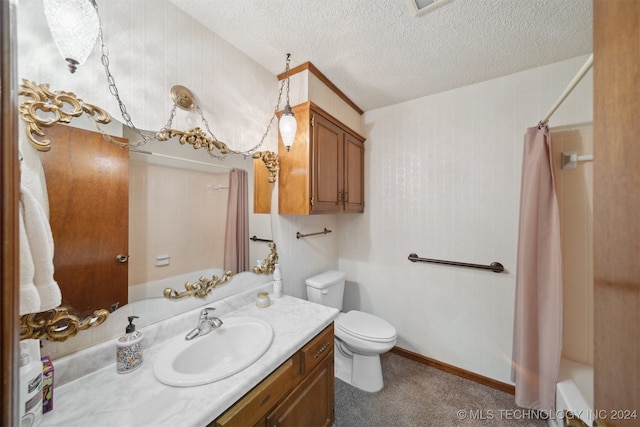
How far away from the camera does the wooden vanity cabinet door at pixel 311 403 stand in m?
0.96

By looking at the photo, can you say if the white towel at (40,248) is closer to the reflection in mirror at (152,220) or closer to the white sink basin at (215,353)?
the reflection in mirror at (152,220)

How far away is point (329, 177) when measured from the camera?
1742mm

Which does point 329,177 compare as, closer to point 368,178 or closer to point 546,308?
point 368,178

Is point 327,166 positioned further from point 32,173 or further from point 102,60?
point 32,173

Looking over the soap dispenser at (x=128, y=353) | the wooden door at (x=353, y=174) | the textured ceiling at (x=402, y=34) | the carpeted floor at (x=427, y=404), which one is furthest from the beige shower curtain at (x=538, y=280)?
the soap dispenser at (x=128, y=353)

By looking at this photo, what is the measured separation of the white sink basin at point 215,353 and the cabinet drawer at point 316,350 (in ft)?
0.66

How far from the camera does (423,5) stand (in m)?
1.18

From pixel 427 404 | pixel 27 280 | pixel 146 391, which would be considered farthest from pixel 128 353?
pixel 427 404

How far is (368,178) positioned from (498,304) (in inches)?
59.1

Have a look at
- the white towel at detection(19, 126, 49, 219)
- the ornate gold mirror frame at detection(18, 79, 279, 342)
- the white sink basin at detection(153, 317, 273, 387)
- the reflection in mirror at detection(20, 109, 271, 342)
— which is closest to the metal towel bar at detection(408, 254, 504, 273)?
the white sink basin at detection(153, 317, 273, 387)

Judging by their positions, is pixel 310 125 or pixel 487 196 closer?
pixel 310 125

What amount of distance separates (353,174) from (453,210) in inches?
35.8

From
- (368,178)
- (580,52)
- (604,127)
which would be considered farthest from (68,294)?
(580,52)

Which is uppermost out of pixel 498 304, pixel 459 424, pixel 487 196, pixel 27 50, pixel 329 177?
pixel 27 50
